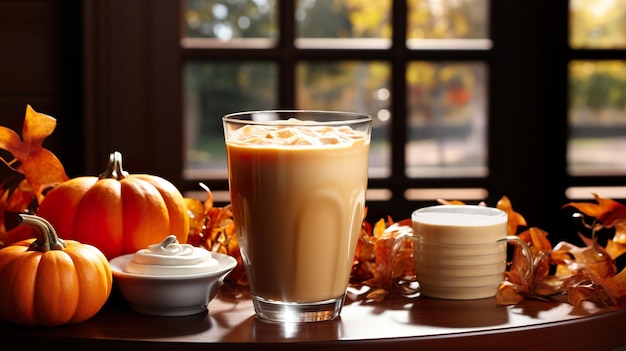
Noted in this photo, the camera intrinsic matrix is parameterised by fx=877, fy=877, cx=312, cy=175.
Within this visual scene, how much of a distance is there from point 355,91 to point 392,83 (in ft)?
0.44

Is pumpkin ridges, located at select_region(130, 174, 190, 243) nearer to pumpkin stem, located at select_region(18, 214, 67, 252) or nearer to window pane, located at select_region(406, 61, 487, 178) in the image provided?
pumpkin stem, located at select_region(18, 214, 67, 252)

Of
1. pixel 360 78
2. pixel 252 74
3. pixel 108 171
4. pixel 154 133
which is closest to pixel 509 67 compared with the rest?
pixel 360 78

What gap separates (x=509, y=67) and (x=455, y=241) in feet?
5.22

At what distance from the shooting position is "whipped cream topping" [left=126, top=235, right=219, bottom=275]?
93 cm

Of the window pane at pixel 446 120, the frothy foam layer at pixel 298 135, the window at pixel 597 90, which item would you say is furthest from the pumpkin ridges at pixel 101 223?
the window at pixel 597 90

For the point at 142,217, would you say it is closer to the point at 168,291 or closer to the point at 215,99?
the point at 168,291

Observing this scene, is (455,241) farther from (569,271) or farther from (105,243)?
(105,243)

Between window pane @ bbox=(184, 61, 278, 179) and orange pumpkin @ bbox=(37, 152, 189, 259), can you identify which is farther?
window pane @ bbox=(184, 61, 278, 179)

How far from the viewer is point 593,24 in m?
2.56

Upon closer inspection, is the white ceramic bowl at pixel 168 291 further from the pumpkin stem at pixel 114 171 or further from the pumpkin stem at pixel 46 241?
the pumpkin stem at pixel 114 171

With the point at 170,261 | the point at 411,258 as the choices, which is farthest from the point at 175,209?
the point at 411,258

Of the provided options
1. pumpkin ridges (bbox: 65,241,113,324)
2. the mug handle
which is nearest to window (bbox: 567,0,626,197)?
the mug handle

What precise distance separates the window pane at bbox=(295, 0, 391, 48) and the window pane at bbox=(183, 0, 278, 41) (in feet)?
0.30

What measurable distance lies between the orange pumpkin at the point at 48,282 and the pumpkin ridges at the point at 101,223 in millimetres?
121
